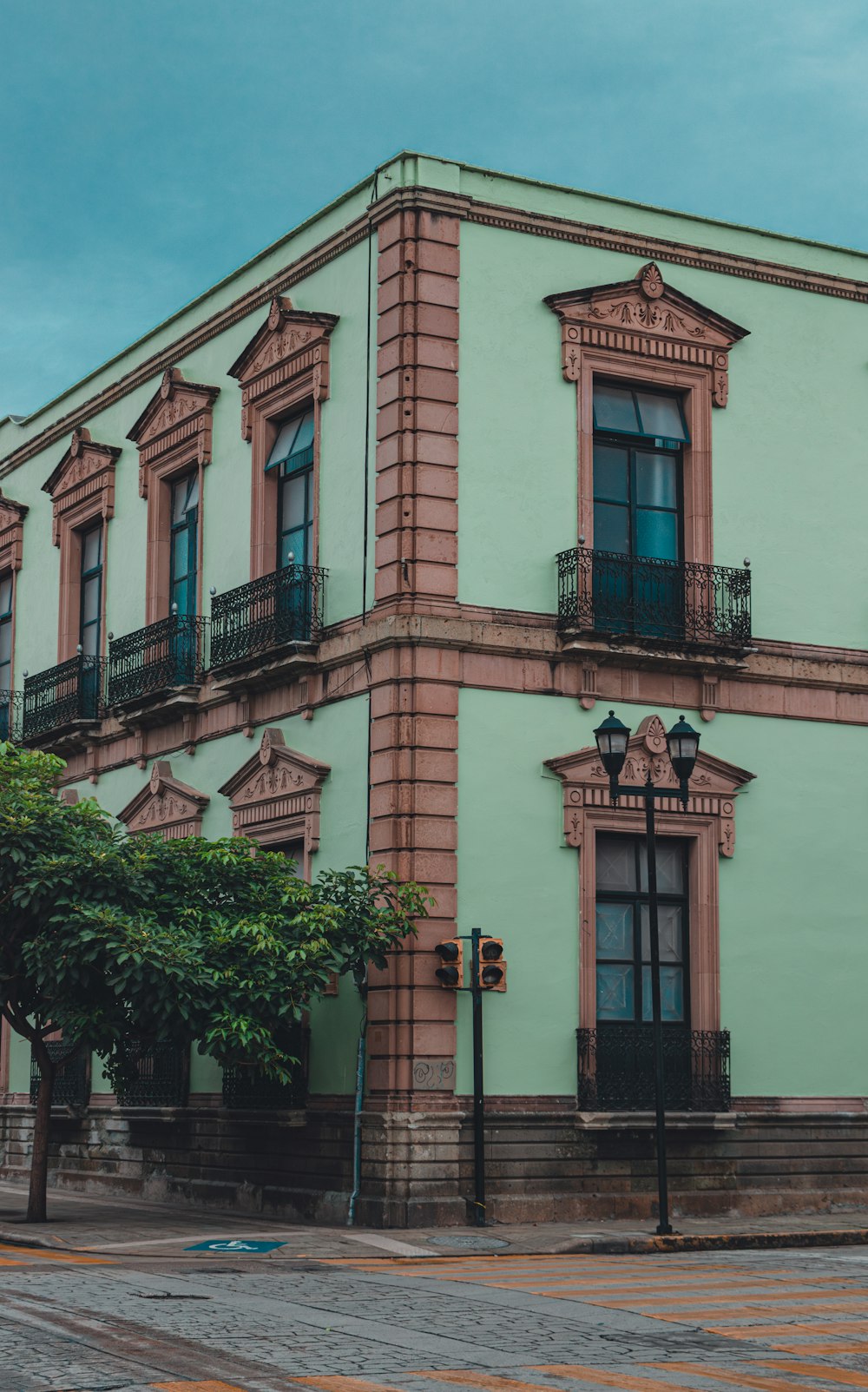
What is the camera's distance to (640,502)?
844 inches

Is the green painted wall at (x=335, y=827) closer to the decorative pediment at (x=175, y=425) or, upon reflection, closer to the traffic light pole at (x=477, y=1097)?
the traffic light pole at (x=477, y=1097)

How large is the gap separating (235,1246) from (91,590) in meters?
13.9

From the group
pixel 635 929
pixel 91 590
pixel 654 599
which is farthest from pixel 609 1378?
pixel 91 590

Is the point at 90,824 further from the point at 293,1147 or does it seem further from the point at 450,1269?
the point at 450,1269

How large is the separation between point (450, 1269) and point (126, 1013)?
4.88 meters

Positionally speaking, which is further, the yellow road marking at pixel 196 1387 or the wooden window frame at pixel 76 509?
the wooden window frame at pixel 76 509

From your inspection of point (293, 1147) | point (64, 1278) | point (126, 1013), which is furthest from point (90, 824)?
point (64, 1278)

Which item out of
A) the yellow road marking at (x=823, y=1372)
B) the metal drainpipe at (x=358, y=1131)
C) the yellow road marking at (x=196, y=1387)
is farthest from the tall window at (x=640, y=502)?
the yellow road marking at (x=196, y=1387)

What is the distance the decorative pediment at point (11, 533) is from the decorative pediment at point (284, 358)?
882 cm

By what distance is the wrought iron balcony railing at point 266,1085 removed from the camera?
2020 centimetres

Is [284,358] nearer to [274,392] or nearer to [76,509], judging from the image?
[274,392]

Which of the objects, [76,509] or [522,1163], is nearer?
[522,1163]

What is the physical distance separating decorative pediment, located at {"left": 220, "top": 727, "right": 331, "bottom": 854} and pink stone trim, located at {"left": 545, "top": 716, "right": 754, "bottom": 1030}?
275 cm

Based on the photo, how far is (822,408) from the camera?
22.6m
